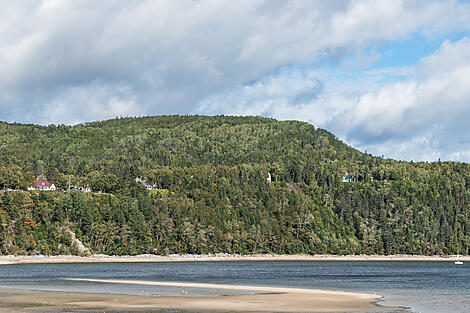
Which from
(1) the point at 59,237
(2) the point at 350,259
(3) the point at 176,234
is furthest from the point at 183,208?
(2) the point at 350,259

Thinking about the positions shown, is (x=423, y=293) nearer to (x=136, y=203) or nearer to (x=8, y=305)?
(x=8, y=305)

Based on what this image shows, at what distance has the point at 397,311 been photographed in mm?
49250

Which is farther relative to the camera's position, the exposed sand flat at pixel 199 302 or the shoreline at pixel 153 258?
the shoreline at pixel 153 258

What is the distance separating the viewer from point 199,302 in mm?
54469

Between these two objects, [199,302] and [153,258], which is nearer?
[199,302]

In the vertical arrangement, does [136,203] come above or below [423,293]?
above

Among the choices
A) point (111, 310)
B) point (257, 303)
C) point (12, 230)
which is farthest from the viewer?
point (12, 230)

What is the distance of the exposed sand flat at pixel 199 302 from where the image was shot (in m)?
49.7

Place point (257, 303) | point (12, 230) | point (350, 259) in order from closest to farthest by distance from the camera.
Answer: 1. point (257, 303)
2. point (12, 230)
3. point (350, 259)

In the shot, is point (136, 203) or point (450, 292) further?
point (136, 203)

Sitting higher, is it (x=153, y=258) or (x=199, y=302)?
(x=199, y=302)

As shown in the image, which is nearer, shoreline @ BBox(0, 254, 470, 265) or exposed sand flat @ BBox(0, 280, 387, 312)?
exposed sand flat @ BBox(0, 280, 387, 312)

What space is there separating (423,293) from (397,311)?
68.8 feet

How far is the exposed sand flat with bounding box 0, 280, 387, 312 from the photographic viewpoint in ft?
163
